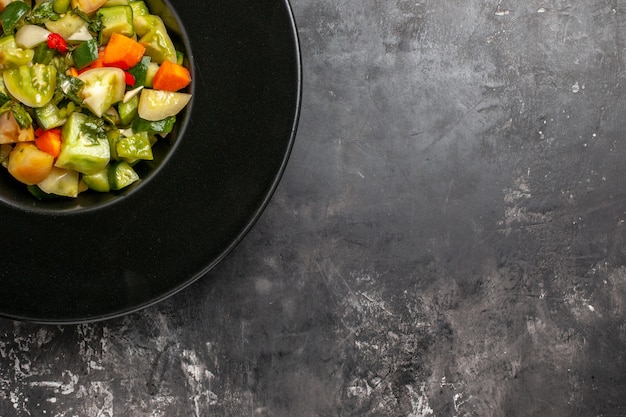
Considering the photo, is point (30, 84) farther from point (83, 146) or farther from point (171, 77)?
point (171, 77)

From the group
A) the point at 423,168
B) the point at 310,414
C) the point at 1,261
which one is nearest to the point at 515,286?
the point at 423,168

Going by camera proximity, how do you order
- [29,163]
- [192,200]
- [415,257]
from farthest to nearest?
[415,257], [192,200], [29,163]

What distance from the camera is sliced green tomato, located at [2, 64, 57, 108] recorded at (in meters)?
1.77

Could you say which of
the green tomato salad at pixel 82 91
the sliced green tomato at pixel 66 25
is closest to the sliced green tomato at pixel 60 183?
the green tomato salad at pixel 82 91

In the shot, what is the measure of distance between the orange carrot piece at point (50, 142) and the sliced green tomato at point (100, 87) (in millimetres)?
126

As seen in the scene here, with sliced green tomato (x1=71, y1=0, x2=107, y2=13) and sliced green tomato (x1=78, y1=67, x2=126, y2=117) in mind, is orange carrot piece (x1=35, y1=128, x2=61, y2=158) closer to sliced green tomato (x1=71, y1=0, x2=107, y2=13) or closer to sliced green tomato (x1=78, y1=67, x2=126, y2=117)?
sliced green tomato (x1=78, y1=67, x2=126, y2=117)

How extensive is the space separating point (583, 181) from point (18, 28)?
6.27 ft

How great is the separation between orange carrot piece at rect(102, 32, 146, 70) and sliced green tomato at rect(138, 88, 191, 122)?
101mm

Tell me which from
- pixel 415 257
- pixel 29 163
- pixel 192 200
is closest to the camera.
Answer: pixel 29 163

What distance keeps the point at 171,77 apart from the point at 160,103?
0.26ft

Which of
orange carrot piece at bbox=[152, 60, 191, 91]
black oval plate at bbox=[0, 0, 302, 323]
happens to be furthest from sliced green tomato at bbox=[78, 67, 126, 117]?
black oval plate at bbox=[0, 0, 302, 323]

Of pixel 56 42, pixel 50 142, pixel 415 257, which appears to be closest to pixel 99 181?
pixel 50 142

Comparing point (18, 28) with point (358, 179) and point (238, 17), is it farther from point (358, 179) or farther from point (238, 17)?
point (358, 179)

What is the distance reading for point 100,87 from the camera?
5.92ft
